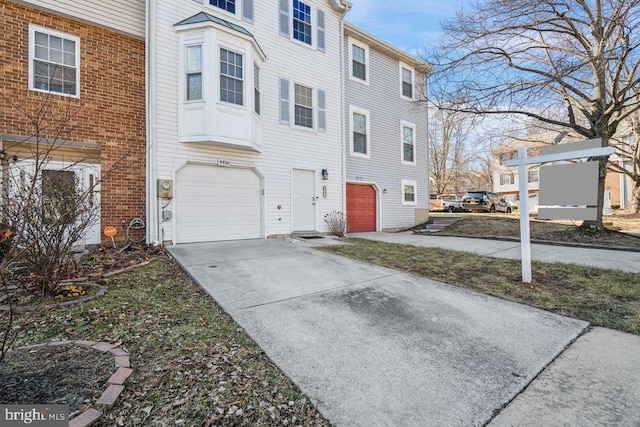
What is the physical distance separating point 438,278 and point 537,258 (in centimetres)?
329

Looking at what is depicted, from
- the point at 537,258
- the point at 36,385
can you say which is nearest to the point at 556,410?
the point at 36,385

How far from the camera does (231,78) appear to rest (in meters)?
7.96

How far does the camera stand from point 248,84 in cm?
820

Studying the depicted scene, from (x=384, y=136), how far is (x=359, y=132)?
146cm

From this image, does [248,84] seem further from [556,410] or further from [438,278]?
[556,410]

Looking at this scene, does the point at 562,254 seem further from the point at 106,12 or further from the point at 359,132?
the point at 106,12

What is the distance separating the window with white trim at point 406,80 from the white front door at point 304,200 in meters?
6.71

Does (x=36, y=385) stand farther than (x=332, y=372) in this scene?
No

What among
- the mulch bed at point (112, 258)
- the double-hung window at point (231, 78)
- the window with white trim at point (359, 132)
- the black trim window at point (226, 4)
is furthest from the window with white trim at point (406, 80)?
the mulch bed at point (112, 258)

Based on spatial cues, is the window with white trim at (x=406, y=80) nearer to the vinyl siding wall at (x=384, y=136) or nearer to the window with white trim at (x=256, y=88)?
the vinyl siding wall at (x=384, y=136)

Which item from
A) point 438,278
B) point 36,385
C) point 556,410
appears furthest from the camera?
point 438,278

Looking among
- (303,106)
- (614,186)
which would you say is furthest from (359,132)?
(614,186)

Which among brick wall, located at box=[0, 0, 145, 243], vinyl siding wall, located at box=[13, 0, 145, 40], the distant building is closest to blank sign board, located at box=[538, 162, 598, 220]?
brick wall, located at box=[0, 0, 145, 243]

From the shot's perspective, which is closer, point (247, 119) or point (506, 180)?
point (247, 119)
